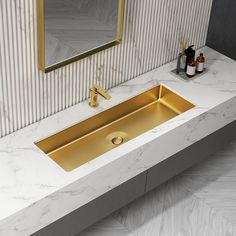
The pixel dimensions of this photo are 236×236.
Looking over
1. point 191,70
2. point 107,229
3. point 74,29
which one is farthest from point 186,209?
point 74,29

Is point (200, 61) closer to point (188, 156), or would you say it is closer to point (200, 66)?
point (200, 66)

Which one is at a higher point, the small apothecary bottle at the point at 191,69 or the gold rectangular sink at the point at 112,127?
the small apothecary bottle at the point at 191,69

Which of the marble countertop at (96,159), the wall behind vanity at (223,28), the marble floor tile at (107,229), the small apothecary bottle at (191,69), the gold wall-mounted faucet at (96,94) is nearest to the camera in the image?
the marble countertop at (96,159)

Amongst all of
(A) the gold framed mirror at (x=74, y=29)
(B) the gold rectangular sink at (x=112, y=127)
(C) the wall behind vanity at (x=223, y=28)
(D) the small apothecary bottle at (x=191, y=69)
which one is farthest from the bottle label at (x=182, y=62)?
(A) the gold framed mirror at (x=74, y=29)

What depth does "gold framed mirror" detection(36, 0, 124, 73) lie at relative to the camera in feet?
10.5

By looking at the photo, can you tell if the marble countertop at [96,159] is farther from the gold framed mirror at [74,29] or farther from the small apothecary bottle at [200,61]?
the gold framed mirror at [74,29]

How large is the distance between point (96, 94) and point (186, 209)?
0.98m

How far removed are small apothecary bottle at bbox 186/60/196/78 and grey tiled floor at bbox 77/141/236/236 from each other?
71cm

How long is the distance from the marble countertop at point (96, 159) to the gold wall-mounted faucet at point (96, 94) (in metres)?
0.04

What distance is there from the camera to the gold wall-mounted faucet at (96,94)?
3548 mm

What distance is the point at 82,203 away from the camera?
332 centimetres

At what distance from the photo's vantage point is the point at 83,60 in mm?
3535

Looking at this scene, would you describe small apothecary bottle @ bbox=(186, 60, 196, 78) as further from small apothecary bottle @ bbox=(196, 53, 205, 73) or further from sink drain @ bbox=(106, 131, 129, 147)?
sink drain @ bbox=(106, 131, 129, 147)

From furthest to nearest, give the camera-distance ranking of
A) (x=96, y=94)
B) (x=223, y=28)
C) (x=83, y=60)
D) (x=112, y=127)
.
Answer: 1. (x=223, y=28)
2. (x=112, y=127)
3. (x=96, y=94)
4. (x=83, y=60)
